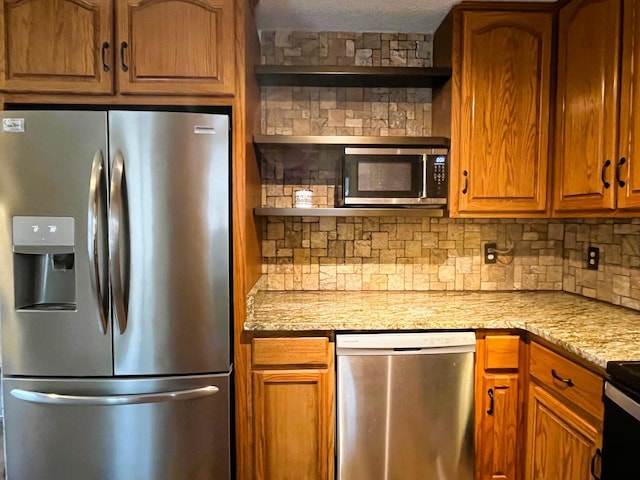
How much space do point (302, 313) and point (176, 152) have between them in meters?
0.86

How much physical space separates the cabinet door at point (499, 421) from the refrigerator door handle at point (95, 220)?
1637 mm

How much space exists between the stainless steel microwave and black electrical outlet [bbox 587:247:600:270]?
0.88 metres

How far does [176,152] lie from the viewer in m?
1.51

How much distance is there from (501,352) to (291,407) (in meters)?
0.93

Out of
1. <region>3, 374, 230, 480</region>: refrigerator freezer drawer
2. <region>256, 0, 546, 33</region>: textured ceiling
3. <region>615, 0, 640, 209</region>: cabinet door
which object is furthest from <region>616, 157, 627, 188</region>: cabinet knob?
<region>3, 374, 230, 480</region>: refrigerator freezer drawer

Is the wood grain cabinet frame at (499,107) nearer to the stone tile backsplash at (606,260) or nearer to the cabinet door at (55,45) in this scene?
the stone tile backsplash at (606,260)

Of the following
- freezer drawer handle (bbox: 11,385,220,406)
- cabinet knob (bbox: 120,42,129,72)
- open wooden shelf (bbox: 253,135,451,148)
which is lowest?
freezer drawer handle (bbox: 11,385,220,406)

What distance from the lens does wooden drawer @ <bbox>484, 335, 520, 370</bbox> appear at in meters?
1.66

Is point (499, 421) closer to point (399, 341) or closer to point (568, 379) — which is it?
point (568, 379)

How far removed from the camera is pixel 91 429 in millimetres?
1523

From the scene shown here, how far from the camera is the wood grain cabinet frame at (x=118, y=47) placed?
5.15 feet

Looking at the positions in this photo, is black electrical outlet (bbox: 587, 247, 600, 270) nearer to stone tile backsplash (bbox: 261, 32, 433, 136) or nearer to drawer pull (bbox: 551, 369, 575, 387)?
drawer pull (bbox: 551, 369, 575, 387)

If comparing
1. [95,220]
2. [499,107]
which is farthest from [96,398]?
[499,107]

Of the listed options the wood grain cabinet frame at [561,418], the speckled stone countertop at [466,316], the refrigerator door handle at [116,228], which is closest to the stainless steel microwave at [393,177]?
the speckled stone countertop at [466,316]
